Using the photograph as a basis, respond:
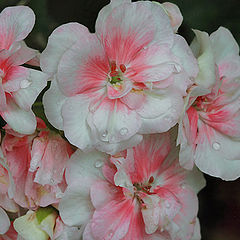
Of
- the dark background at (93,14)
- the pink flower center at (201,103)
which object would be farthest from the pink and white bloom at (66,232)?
the dark background at (93,14)

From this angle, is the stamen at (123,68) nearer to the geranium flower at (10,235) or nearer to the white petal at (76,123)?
the white petal at (76,123)

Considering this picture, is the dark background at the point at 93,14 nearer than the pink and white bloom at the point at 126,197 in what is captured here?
No

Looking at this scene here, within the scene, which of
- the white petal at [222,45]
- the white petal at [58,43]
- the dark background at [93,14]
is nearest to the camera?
the white petal at [58,43]

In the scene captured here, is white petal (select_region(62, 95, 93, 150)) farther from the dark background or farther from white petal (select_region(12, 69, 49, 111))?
the dark background

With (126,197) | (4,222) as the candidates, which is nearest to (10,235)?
(4,222)

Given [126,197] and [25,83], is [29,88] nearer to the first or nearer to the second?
[25,83]
